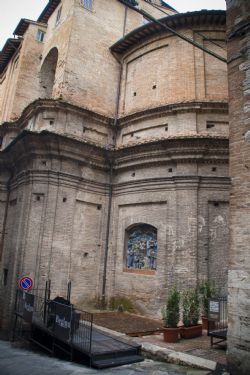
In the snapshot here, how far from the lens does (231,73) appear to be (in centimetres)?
880

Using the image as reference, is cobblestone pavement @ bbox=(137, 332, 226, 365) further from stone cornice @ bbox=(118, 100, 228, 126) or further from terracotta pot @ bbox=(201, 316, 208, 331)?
stone cornice @ bbox=(118, 100, 228, 126)

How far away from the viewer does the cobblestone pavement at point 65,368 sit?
7461mm

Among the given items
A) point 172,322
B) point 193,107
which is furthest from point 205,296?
point 193,107

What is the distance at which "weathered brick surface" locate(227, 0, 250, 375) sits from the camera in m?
7.24

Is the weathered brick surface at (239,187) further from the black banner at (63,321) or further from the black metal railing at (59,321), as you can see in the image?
the black banner at (63,321)

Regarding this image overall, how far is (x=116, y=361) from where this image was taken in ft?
26.9

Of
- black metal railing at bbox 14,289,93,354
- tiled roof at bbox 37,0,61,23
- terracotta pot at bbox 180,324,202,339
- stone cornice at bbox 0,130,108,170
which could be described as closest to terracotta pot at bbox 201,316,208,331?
terracotta pot at bbox 180,324,202,339

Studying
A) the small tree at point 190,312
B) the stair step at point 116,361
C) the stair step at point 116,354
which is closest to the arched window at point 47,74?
the small tree at point 190,312

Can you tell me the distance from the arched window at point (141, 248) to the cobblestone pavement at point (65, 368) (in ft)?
19.9

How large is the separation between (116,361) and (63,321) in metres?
1.91

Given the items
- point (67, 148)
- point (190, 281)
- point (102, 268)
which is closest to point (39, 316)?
point (102, 268)

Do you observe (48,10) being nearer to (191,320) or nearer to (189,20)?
(189,20)

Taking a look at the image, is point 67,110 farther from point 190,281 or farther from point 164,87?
point 190,281

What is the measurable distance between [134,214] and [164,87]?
20.7 ft
